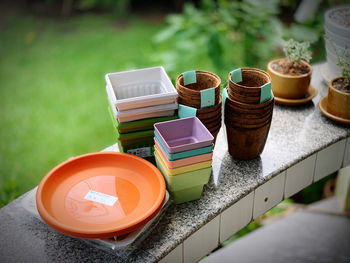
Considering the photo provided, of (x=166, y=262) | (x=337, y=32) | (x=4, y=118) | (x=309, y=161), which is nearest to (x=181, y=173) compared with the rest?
(x=166, y=262)

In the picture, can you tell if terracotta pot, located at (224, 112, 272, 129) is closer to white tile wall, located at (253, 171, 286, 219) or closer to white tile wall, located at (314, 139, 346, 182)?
white tile wall, located at (253, 171, 286, 219)

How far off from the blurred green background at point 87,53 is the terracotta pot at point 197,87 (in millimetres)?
504

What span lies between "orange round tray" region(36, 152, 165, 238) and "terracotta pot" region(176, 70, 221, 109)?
22 centimetres

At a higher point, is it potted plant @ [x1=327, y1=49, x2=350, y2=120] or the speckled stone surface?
potted plant @ [x1=327, y1=49, x2=350, y2=120]

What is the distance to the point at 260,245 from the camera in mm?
2189

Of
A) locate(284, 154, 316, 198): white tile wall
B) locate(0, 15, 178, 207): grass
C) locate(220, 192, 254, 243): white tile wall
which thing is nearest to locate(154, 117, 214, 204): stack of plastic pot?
locate(220, 192, 254, 243): white tile wall

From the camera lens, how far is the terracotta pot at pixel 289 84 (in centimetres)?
147

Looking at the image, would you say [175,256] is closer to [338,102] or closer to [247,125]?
[247,125]

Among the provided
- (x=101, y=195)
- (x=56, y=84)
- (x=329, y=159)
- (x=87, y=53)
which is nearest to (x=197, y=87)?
(x=101, y=195)

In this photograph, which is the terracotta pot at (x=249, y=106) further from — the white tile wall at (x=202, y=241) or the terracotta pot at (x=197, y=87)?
the white tile wall at (x=202, y=241)

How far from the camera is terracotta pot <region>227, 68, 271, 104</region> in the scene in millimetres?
1162

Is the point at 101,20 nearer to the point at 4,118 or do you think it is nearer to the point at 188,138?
the point at 4,118

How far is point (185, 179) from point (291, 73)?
0.68m

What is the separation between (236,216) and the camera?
1220mm
